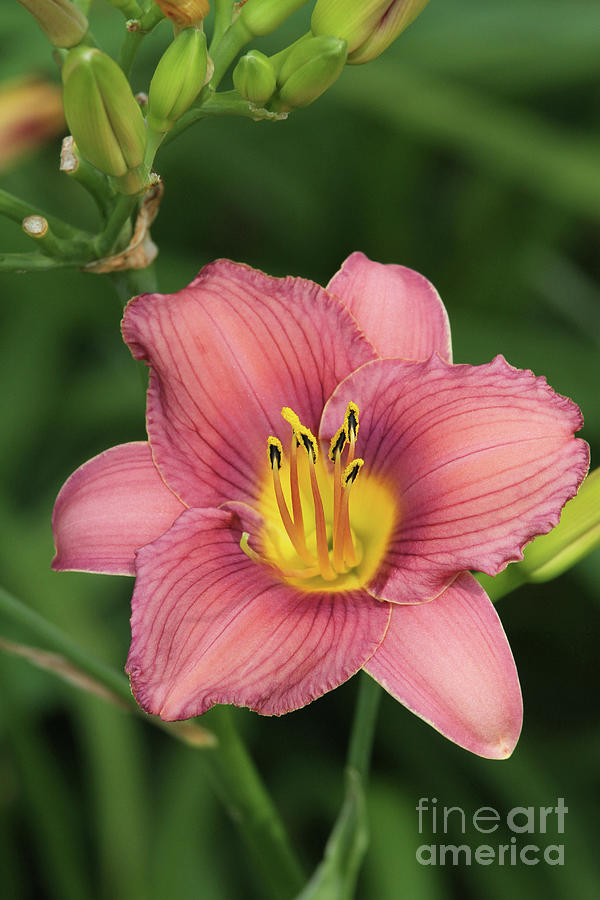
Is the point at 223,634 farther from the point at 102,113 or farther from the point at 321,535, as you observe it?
the point at 102,113

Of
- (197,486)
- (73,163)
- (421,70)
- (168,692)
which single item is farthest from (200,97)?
(421,70)

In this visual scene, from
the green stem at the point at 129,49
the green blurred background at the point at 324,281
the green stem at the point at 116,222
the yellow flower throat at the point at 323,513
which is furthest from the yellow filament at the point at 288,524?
the green blurred background at the point at 324,281

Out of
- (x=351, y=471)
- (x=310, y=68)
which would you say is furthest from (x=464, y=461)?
(x=310, y=68)

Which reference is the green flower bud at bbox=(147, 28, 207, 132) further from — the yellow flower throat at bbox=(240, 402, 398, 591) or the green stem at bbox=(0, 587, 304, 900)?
the green stem at bbox=(0, 587, 304, 900)

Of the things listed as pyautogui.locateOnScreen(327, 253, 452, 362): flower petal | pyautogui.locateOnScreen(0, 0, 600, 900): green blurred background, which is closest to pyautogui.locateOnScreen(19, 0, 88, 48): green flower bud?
pyautogui.locateOnScreen(327, 253, 452, 362): flower petal

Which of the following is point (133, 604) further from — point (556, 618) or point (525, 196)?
point (525, 196)

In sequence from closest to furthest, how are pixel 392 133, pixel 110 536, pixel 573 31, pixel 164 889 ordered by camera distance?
pixel 110 536, pixel 164 889, pixel 573 31, pixel 392 133
